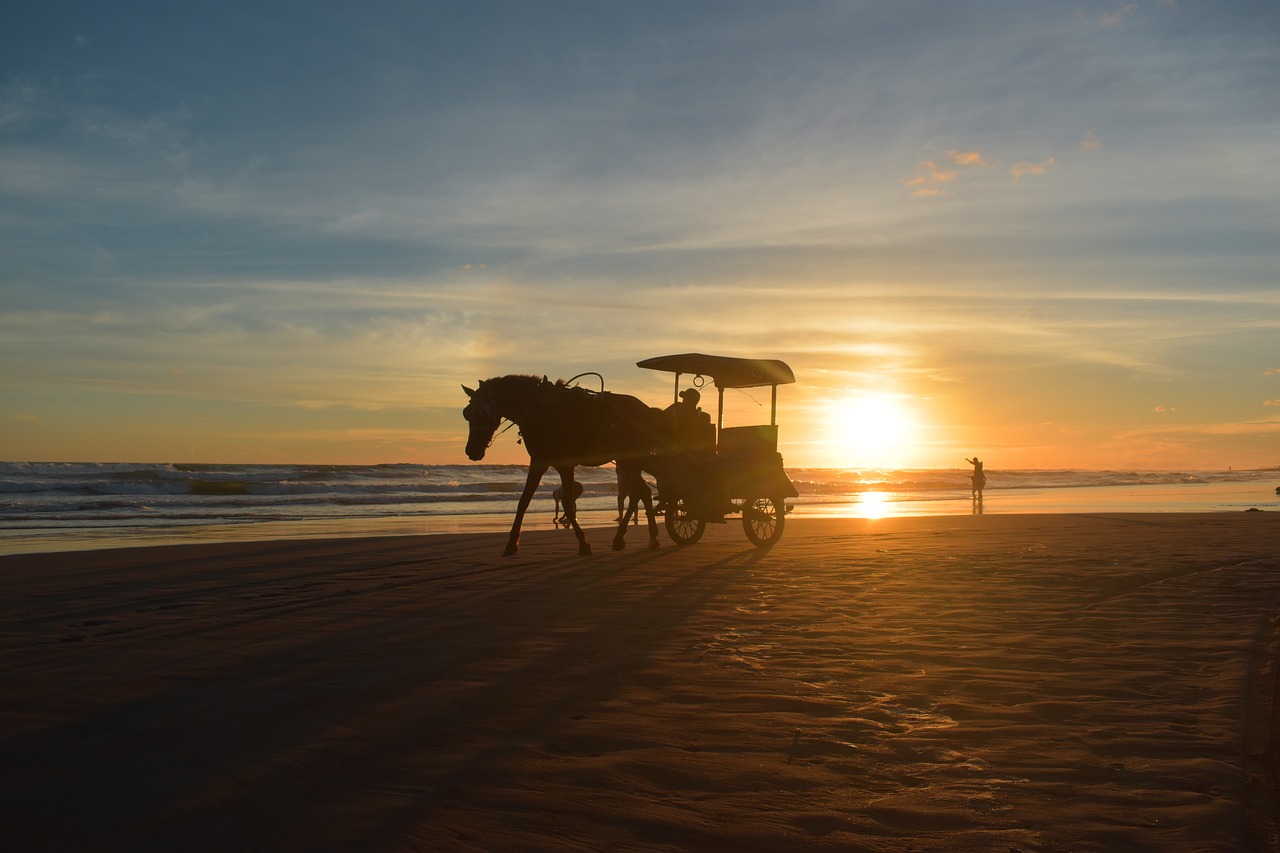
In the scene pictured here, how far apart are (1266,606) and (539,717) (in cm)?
702

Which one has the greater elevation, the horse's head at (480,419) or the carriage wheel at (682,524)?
the horse's head at (480,419)

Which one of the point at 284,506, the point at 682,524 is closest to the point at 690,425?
the point at 682,524

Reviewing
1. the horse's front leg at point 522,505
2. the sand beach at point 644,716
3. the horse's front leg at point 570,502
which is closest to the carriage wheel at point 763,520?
the horse's front leg at point 570,502

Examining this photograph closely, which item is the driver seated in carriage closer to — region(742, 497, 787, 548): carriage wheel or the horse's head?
region(742, 497, 787, 548): carriage wheel

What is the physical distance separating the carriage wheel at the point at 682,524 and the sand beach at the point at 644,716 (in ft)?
16.1

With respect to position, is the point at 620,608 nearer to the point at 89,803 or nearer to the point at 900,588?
the point at 900,588

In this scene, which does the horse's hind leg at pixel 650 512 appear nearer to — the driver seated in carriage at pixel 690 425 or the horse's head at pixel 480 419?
the driver seated in carriage at pixel 690 425

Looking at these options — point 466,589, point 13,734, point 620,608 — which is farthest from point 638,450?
point 13,734

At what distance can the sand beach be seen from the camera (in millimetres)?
3463

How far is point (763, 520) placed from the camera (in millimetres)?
15812

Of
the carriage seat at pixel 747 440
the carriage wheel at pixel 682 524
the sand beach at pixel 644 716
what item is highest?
the carriage seat at pixel 747 440

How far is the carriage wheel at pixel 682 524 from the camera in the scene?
1512cm

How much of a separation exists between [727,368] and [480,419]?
412 centimetres

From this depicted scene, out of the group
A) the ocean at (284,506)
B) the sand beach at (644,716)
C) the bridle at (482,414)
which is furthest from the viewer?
the ocean at (284,506)
